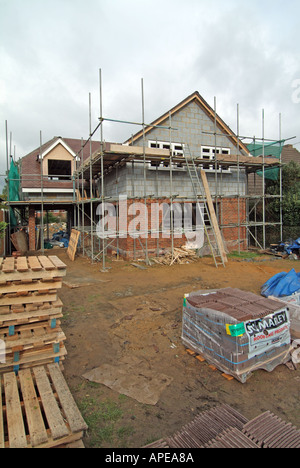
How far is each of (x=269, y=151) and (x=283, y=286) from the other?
37.2 ft

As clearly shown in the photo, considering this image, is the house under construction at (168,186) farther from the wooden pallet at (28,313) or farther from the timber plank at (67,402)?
the timber plank at (67,402)

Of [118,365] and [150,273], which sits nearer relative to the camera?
[118,365]

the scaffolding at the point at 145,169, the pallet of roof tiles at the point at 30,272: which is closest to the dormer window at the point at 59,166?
the scaffolding at the point at 145,169

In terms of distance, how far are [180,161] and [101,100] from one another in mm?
4722

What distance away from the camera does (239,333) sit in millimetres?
3967

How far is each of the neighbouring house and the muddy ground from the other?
4167mm

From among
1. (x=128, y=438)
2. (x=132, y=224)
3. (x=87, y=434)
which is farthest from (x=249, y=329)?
(x=132, y=224)

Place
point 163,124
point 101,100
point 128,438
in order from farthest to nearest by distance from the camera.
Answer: point 163,124
point 101,100
point 128,438

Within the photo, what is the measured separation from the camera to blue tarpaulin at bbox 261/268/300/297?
723 centimetres

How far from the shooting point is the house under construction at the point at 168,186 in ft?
42.4

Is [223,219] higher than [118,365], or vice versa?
[223,219]

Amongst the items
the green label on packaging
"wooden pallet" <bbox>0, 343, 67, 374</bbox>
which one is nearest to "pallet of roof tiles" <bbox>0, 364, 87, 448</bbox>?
"wooden pallet" <bbox>0, 343, 67, 374</bbox>

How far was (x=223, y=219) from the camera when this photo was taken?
51.2ft

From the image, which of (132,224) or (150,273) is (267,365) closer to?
(150,273)
